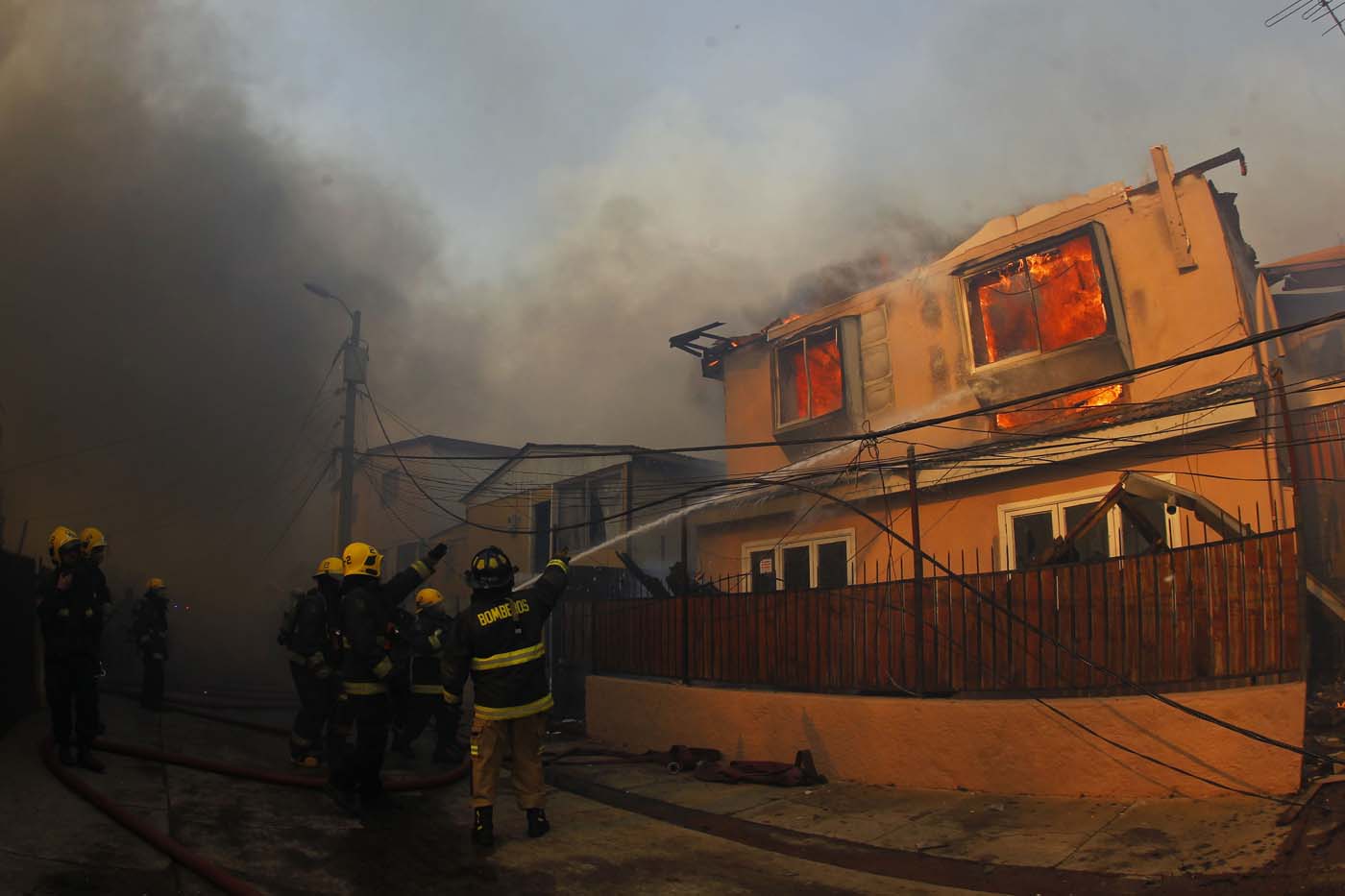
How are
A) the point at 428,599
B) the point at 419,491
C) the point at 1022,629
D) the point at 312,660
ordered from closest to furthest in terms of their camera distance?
1. the point at 1022,629
2. the point at 312,660
3. the point at 428,599
4. the point at 419,491

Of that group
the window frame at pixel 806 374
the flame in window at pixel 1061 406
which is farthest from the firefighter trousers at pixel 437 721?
the window frame at pixel 806 374

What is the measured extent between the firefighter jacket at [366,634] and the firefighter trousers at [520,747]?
850mm

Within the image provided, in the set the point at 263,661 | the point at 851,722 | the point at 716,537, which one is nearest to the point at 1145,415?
the point at 851,722

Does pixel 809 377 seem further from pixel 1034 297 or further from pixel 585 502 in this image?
pixel 585 502

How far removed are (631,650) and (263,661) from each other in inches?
693

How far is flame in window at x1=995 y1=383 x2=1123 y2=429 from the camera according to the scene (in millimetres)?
12125

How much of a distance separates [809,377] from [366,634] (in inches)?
446

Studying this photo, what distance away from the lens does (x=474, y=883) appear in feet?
15.3

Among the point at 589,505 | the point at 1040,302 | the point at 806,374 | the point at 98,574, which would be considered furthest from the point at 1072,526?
the point at 589,505

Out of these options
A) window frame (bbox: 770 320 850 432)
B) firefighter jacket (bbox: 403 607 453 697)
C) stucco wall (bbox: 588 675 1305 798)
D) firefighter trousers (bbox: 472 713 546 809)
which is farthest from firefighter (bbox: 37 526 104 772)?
window frame (bbox: 770 320 850 432)

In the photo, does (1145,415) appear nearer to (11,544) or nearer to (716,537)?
(716,537)

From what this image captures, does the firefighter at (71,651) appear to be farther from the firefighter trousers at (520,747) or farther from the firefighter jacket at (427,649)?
the firefighter trousers at (520,747)

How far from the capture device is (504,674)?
5543 millimetres

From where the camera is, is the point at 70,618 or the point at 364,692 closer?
the point at 364,692
